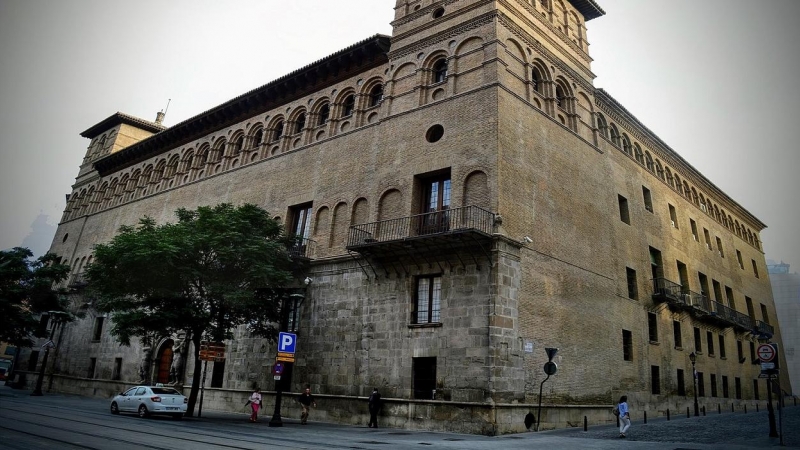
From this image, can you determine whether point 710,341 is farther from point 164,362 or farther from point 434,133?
point 164,362

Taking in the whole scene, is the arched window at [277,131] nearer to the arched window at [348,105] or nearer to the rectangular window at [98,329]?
the arched window at [348,105]

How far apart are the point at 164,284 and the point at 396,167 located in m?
10.3

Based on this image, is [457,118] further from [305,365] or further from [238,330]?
[238,330]

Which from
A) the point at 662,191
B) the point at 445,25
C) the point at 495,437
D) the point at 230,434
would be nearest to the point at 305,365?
the point at 230,434

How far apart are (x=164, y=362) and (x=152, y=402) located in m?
11.8

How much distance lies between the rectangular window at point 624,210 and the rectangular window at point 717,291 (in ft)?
42.8

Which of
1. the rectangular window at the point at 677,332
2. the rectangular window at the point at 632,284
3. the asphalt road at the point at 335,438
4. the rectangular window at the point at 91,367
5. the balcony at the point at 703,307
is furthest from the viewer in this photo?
the rectangular window at the point at 91,367

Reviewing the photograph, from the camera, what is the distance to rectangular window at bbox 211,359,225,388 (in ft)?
80.1

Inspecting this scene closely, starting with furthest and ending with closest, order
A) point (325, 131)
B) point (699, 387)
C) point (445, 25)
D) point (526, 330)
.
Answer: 1. point (699, 387)
2. point (325, 131)
3. point (445, 25)
4. point (526, 330)

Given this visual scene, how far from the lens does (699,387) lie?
28203mm

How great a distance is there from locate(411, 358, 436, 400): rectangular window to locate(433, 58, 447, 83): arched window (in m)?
12.4

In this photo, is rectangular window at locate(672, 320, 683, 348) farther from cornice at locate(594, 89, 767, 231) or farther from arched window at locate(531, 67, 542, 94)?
arched window at locate(531, 67, 542, 94)

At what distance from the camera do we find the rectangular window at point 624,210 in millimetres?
26094

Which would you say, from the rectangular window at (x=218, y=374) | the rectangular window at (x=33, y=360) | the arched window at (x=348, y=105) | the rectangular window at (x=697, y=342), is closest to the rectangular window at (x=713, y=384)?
the rectangular window at (x=697, y=342)
